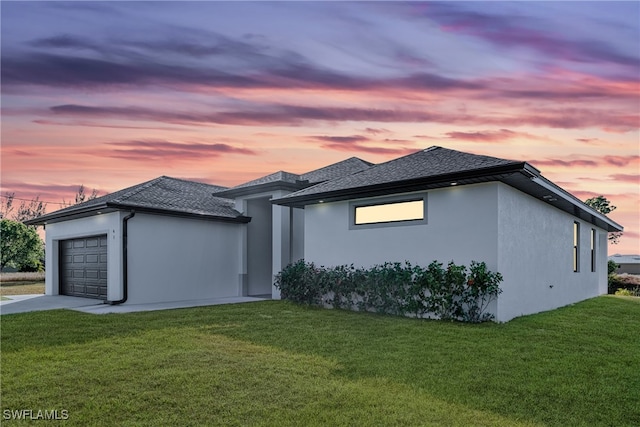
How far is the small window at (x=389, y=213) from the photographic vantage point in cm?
1046

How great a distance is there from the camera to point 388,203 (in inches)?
433

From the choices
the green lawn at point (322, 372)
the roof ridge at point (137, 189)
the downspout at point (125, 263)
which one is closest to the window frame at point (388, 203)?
the green lawn at point (322, 372)

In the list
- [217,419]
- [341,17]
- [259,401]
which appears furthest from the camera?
[341,17]

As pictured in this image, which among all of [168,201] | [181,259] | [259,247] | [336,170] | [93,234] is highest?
[336,170]

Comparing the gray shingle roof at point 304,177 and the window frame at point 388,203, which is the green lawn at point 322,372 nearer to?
the window frame at point 388,203

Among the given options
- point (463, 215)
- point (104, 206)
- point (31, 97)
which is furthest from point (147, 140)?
point (463, 215)

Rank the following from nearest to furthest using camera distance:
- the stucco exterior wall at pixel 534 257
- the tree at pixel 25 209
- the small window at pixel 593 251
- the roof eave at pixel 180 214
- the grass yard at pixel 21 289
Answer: the stucco exterior wall at pixel 534 257, the roof eave at pixel 180 214, the grass yard at pixel 21 289, the small window at pixel 593 251, the tree at pixel 25 209

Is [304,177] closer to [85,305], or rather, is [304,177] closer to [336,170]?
[336,170]

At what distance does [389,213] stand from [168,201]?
7.66 m

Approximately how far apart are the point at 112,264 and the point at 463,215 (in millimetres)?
9807

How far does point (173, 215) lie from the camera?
45.2ft

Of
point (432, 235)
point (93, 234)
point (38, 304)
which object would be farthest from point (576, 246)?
point (38, 304)

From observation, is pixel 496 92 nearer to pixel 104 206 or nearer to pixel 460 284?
pixel 460 284

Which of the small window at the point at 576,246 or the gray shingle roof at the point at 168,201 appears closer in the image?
the gray shingle roof at the point at 168,201
